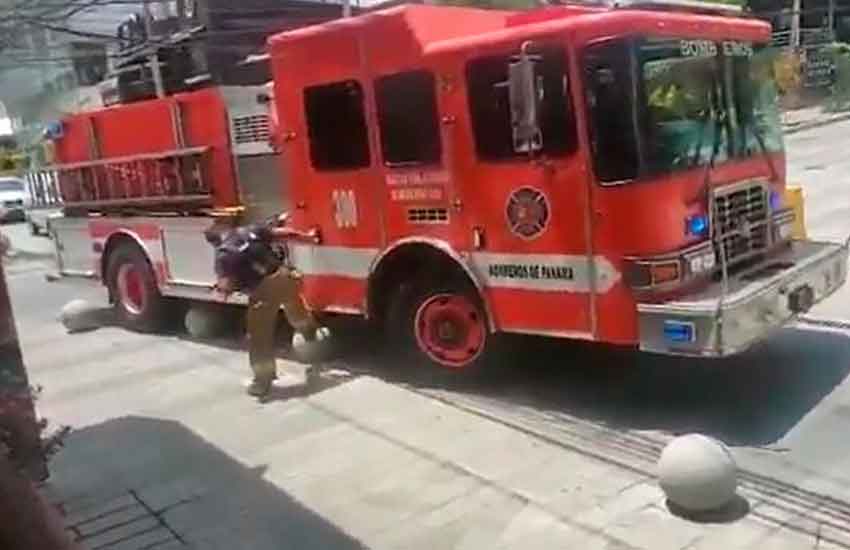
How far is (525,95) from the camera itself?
5535 millimetres

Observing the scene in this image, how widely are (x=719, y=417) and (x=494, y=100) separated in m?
2.51

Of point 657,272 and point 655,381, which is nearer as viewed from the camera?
point 657,272

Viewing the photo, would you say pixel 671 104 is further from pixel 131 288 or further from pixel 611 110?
pixel 131 288

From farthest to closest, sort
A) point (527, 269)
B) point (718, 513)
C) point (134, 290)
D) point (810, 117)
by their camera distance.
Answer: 1. point (810, 117)
2. point (134, 290)
3. point (527, 269)
4. point (718, 513)

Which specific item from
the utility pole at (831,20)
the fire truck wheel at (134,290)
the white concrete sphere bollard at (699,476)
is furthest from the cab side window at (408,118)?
the utility pole at (831,20)

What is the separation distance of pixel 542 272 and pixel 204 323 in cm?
452

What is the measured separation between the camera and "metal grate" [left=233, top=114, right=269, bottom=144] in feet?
27.3

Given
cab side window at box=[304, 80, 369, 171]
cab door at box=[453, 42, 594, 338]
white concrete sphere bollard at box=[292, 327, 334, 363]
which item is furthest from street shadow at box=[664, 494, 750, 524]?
white concrete sphere bollard at box=[292, 327, 334, 363]

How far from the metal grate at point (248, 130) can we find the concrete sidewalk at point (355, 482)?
7.70 ft

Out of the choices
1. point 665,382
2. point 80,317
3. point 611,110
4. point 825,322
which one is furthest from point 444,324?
point 80,317

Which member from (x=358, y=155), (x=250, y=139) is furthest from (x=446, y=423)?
(x=250, y=139)

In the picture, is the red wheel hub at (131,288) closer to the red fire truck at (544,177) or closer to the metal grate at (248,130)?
the metal grate at (248,130)

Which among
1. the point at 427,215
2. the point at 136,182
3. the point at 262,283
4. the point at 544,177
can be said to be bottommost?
the point at 262,283

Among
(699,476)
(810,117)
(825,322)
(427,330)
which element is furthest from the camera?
(810,117)
